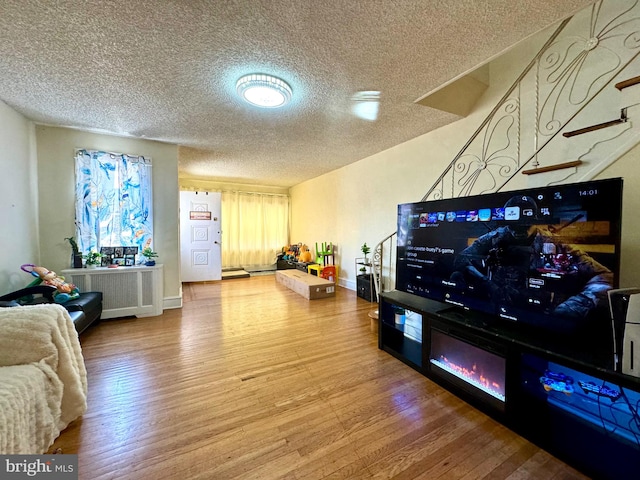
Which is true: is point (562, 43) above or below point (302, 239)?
above

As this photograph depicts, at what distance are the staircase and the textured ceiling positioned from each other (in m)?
0.61

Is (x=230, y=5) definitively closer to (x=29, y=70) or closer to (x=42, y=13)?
(x=42, y=13)

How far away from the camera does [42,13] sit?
1.46m

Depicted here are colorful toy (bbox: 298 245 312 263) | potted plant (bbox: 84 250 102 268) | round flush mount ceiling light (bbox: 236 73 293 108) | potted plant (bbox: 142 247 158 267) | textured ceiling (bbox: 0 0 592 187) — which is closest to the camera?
textured ceiling (bbox: 0 0 592 187)

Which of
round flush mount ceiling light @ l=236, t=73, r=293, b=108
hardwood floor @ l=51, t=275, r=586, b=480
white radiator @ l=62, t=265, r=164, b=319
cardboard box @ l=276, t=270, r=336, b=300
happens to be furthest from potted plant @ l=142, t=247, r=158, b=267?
round flush mount ceiling light @ l=236, t=73, r=293, b=108

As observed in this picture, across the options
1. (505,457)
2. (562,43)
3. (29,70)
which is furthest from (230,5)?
(505,457)

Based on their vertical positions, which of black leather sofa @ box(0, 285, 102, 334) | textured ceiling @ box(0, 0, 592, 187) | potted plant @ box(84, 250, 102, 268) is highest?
textured ceiling @ box(0, 0, 592, 187)

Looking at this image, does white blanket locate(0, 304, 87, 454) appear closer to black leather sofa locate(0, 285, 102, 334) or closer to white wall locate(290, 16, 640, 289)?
black leather sofa locate(0, 285, 102, 334)

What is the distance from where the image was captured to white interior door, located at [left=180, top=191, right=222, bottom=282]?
561 centimetres

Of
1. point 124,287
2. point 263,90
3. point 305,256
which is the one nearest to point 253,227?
point 305,256

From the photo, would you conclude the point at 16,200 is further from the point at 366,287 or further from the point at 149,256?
the point at 366,287

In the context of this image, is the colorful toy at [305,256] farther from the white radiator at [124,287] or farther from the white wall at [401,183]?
the white radiator at [124,287]

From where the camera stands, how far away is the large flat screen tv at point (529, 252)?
133 centimetres

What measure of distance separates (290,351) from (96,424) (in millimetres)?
1397
